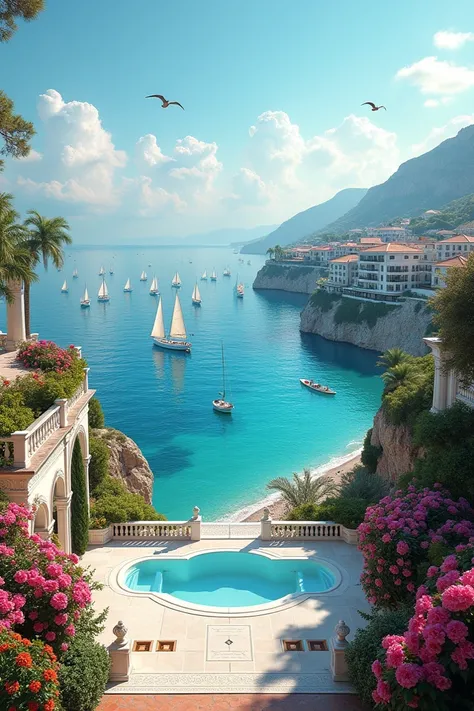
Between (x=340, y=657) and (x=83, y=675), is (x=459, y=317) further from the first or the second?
(x=83, y=675)

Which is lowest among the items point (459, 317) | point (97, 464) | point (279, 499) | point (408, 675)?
point (279, 499)

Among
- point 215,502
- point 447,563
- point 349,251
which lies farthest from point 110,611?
point 349,251

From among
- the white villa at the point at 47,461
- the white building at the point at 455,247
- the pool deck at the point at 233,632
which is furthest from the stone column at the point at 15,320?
the white building at the point at 455,247

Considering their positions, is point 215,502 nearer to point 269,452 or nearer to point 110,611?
point 269,452

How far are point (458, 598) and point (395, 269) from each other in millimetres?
102259

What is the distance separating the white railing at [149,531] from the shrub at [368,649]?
951cm

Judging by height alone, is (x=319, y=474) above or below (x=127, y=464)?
below

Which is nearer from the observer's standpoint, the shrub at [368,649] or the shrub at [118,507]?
the shrub at [368,649]

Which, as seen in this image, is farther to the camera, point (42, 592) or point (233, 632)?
point (233, 632)

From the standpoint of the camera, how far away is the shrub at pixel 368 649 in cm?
1165

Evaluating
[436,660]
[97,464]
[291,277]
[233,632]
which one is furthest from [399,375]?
[291,277]

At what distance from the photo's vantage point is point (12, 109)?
19.0m

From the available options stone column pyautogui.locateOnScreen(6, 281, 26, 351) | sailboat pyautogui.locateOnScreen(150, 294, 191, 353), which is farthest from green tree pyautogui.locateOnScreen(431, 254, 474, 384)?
sailboat pyautogui.locateOnScreen(150, 294, 191, 353)

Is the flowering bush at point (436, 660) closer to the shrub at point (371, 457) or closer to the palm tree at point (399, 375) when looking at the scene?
the palm tree at point (399, 375)
